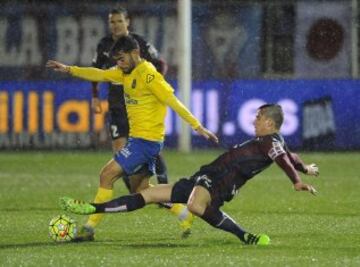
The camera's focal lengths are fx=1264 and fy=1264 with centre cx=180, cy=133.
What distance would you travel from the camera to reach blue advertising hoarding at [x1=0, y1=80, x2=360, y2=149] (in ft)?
74.1

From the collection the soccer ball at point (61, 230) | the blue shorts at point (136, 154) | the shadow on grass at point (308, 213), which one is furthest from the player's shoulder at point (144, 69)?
the shadow on grass at point (308, 213)

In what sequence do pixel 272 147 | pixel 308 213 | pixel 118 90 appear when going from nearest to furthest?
pixel 272 147
pixel 308 213
pixel 118 90

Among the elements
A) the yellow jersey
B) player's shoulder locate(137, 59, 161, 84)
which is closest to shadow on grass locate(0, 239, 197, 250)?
the yellow jersey

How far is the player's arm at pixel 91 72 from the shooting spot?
11.3 metres

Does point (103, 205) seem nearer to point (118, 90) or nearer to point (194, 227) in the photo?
point (194, 227)

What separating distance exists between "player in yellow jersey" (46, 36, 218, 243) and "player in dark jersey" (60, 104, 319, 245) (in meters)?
0.38

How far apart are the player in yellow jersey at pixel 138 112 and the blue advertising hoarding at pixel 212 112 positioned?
446 inches

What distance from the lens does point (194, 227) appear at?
1192 centimetres

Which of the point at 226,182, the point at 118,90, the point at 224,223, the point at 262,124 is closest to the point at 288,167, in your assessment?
the point at 262,124

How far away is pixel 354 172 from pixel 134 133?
8.22m

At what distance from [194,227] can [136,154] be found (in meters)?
1.29

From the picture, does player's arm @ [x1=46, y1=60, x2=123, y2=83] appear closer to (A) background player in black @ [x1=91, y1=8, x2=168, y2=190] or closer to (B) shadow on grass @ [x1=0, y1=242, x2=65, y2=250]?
(A) background player in black @ [x1=91, y1=8, x2=168, y2=190]

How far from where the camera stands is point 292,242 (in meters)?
10.7

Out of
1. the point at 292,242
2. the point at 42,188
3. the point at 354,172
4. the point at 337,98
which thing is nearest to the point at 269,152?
the point at 292,242
